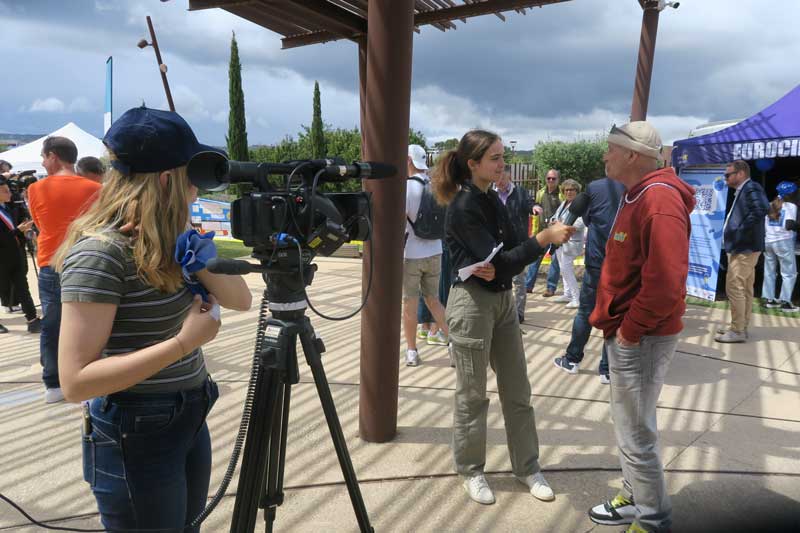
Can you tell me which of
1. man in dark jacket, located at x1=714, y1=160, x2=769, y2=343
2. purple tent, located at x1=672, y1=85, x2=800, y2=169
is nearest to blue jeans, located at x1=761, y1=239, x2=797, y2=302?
purple tent, located at x1=672, y1=85, x2=800, y2=169

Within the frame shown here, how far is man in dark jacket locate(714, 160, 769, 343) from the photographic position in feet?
19.1

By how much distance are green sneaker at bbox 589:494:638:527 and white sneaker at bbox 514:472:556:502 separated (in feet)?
0.72

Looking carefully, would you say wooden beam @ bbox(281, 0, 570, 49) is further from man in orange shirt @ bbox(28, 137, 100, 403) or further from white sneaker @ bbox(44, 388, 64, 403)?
white sneaker @ bbox(44, 388, 64, 403)

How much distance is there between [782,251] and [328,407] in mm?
8262

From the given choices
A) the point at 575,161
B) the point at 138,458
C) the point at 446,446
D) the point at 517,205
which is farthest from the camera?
the point at 575,161

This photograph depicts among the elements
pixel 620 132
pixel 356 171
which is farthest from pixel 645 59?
pixel 356 171

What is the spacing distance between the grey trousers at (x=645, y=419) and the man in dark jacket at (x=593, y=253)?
2.20 metres

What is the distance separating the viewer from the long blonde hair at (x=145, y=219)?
1387 mm

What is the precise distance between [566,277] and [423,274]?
3257 millimetres

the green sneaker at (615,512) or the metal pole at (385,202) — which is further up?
the metal pole at (385,202)

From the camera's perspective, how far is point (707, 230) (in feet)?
25.8

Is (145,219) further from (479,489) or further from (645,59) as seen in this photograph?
(645,59)

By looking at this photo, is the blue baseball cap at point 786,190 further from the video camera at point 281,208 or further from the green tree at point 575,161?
the green tree at point 575,161

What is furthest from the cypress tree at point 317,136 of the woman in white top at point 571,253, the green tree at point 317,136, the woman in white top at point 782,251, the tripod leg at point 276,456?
the tripod leg at point 276,456
